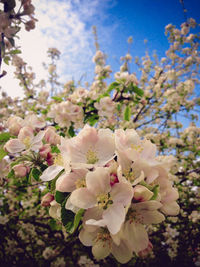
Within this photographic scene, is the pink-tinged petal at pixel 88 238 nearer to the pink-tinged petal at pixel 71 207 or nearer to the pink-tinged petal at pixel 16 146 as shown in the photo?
the pink-tinged petal at pixel 71 207

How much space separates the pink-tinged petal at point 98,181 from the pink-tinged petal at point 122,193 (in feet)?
0.09

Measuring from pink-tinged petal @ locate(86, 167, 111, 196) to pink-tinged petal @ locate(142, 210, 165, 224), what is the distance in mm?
170

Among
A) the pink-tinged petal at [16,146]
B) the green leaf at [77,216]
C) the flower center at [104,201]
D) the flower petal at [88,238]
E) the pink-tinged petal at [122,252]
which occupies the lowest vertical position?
the pink-tinged petal at [122,252]

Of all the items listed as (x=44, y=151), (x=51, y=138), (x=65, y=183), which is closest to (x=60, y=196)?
(x=65, y=183)

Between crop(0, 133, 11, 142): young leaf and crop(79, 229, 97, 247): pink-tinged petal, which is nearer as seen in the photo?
crop(79, 229, 97, 247): pink-tinged petal

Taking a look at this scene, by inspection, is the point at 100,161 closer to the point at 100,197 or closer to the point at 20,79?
the point at 100,197

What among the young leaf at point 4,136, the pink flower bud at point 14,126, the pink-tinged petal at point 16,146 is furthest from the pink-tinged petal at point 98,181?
the young leaf at point 4,136

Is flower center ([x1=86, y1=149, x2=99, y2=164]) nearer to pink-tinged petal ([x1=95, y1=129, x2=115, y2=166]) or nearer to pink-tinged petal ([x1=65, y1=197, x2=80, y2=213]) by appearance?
pink-tinged petal ([x1=95, y1=129, x2=115, y2=166])

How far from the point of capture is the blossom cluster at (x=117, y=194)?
25.7 inches

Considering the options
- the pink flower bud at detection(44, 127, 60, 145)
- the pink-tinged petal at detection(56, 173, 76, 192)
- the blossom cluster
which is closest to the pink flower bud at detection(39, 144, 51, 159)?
the pink flower bud at detection(44, 127, 60, 145)

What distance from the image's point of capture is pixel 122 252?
71 cm

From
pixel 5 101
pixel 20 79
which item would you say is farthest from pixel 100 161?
pixel 5 101

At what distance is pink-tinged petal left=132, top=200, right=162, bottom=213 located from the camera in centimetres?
65

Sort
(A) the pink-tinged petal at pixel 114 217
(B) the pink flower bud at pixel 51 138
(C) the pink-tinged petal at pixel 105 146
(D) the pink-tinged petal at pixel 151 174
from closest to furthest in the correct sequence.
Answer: (A) the pink-tinged petal at pixel 114 217, (D) the pink-tinged petal at pixel 151 174, (C) the pink-tinged petal at pixel 105 146, (B) the pink flower bud at pixel 51 138
